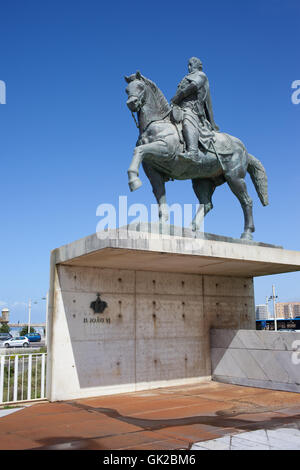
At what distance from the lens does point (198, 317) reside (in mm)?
10367

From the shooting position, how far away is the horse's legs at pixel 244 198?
9602 millimetres

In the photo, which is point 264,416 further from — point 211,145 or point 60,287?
point 211,145

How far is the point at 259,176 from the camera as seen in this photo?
34.0 ft

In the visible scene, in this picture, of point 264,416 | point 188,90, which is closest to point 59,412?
point 264,416

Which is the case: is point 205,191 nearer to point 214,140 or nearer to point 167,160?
point 214,140

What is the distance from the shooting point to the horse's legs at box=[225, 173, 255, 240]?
9.60 m

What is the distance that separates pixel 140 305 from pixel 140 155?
3266 millimetres

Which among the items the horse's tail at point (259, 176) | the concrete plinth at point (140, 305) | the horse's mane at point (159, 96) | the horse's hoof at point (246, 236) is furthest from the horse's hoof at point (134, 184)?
the horse's tail at point (259, 176)

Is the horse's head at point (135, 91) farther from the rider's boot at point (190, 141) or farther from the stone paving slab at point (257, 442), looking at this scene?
the stone paving slab at point (257, 442)

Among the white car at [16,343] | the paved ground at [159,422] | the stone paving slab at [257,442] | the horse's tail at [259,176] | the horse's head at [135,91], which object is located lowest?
the white car at [16,343]

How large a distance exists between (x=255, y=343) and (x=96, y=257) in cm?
404

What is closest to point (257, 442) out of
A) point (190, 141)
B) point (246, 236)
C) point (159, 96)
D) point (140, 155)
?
point (140, 155)

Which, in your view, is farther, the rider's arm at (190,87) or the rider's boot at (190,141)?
the rider's arm at (190,87)

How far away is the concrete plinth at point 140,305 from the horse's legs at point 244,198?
0.72m
